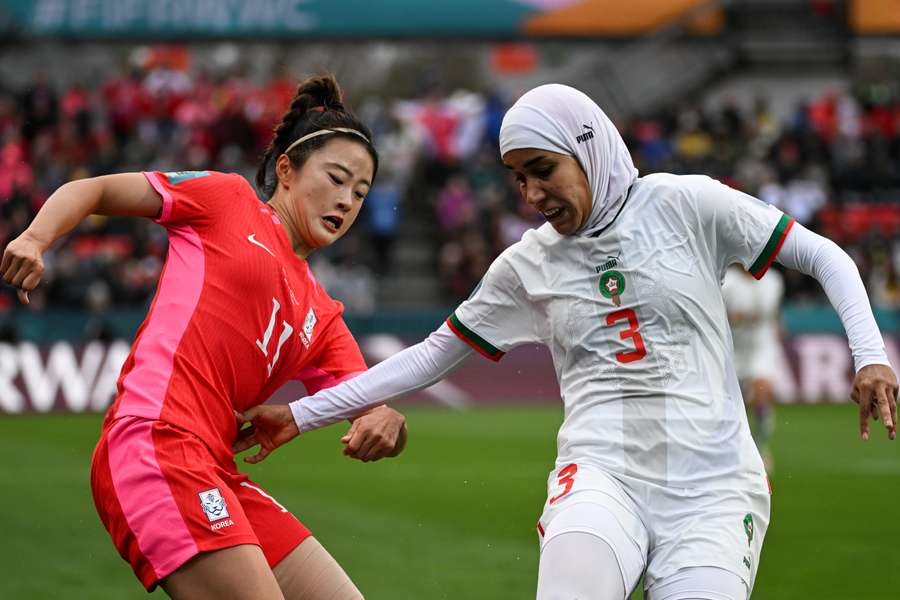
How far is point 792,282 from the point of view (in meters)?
22.4

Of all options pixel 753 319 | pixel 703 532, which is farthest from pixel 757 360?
pixel 703 532

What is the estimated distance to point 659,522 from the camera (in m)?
4.51

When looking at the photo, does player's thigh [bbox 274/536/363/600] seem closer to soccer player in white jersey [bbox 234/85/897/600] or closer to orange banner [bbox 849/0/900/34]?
soccer player in white jersey [bbox 234/85/897/600]

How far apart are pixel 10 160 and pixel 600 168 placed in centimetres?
2085

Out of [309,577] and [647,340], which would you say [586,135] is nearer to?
[647,340]

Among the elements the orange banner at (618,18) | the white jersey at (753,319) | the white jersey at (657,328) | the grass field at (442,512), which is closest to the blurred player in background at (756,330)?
the white jersey at (753,319)

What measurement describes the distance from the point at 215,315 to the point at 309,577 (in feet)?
3.44

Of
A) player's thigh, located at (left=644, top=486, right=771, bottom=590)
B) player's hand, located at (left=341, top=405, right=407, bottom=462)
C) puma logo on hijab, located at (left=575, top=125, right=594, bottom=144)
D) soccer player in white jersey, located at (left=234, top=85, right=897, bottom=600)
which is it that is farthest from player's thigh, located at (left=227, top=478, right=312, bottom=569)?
puma logo on hijab, located at (left=575, top=125, right=594, bottom=144)

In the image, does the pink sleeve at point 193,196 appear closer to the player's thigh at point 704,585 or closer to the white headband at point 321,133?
the white headband at point 321,133

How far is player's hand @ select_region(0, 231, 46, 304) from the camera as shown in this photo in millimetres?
4258

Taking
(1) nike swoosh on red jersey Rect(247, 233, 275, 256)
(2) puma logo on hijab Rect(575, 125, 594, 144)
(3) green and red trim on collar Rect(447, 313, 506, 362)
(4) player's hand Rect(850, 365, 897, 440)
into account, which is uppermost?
(2) puma logo on hijab Rect(575, 125, 594, 144)

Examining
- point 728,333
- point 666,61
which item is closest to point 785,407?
point 666,61

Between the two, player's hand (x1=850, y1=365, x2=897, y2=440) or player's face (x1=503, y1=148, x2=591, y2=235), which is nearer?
player's hand (x1=850, y1=365, x2=897, y2=440)

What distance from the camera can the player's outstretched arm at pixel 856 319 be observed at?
446 cm
